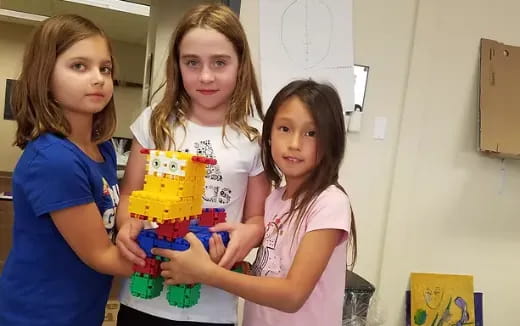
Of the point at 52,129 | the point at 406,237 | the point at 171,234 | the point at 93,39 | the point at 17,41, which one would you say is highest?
the point at 17,41

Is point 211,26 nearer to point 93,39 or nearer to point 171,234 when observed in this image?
point 93,39

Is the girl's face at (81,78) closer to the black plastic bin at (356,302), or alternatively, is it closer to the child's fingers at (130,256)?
the child's fingers at (130,256)

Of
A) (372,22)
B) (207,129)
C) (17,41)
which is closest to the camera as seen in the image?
(207,129)

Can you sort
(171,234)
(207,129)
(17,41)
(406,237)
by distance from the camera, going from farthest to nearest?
(17,41) < (406,237) < (207,129) < (171,234)

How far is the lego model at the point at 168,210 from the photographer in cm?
82

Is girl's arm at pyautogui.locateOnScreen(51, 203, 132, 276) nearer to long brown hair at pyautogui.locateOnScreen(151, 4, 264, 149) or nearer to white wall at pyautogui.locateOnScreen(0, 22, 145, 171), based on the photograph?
long brown hair at pyautogui.locateOnScreen(151, 4, 264, 149)

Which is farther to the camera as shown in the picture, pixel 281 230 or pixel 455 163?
pixel 455 163

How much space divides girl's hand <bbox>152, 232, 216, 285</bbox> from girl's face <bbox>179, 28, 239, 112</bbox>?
1.10 ft

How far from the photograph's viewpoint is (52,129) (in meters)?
0.97

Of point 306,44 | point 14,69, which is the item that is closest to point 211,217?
point 306,44

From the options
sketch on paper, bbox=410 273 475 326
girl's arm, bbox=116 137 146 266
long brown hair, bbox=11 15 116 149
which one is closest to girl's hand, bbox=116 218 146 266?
girl's arm, bbox=116 137 146 266

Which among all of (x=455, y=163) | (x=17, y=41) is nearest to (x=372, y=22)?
(x=455, y=163)

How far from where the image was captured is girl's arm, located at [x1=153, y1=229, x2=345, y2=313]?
858mm

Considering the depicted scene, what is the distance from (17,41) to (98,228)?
7.93 feet
